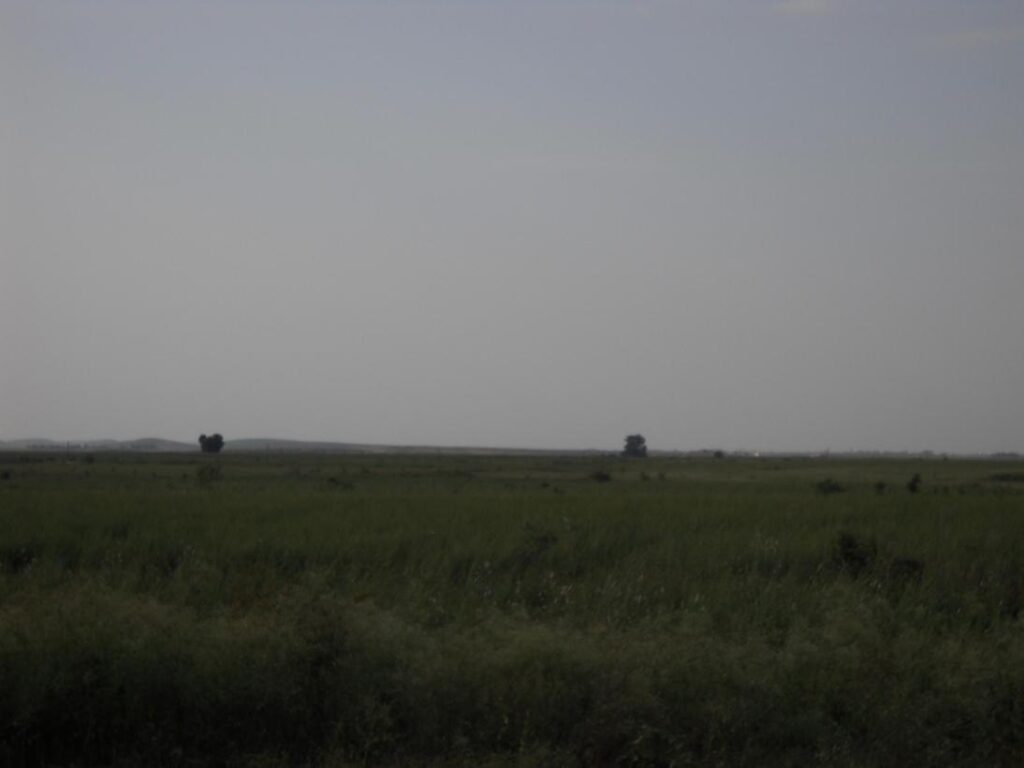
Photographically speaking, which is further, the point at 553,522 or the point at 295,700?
the point at 553,522

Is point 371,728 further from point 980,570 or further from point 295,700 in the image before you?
point 980,570

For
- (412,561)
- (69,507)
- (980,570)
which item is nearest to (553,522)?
(412,561)

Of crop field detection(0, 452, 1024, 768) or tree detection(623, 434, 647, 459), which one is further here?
tree detection(623, 434, 647, 459)

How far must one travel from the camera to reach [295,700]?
9.17m

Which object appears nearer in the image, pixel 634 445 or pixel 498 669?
pixel 498 669

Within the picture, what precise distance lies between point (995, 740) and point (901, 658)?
1.48 metres

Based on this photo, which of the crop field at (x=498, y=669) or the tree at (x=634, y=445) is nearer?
the crop field at (x=498, y=669)

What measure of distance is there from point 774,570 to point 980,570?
11.0 ft

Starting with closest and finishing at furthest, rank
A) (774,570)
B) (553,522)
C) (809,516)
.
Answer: (774,570) → (553,522) → (809,516)

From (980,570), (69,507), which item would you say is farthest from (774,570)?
(69,507)

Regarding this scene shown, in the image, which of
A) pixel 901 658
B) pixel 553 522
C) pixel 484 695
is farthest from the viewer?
Answer: pixel 553 522

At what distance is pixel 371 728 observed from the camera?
8.66 meters

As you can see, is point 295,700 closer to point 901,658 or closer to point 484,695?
point 484,695

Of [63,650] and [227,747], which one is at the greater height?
[63,650]
